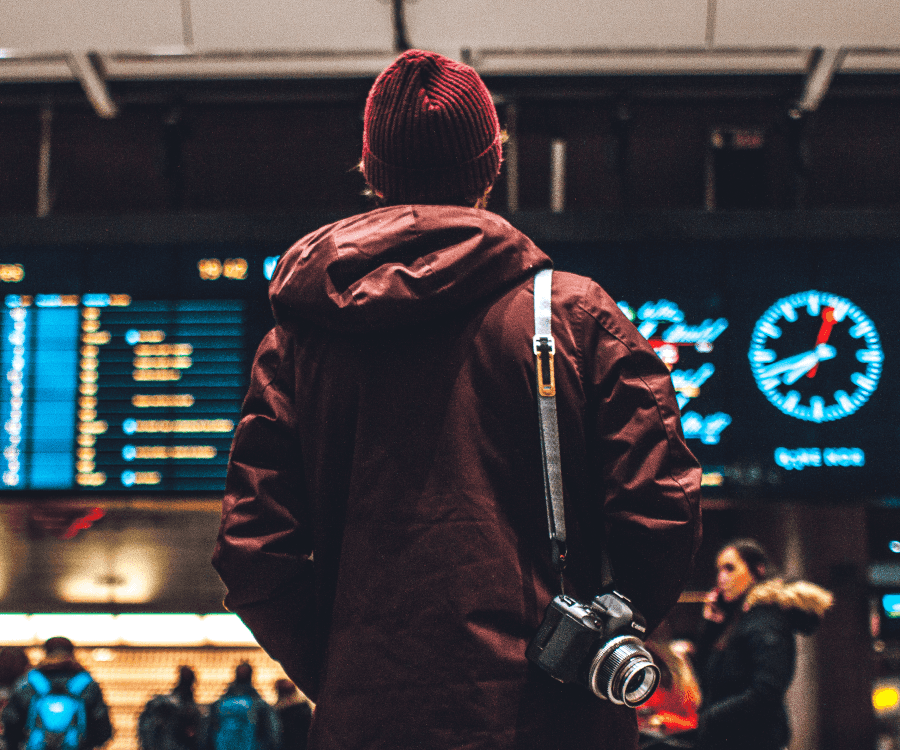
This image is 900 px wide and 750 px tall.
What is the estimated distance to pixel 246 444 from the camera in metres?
1.21

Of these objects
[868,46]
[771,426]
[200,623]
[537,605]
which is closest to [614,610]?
[537,605]

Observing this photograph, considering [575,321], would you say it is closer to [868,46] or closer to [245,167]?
[868,46]

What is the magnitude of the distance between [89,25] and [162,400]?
208 cm

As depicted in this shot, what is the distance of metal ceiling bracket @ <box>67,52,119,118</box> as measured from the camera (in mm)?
4652

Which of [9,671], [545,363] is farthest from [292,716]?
[545,363]

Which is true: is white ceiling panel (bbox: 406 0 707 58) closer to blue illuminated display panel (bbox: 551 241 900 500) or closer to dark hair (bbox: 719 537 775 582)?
blue illuminated display panel (bbox: 551 241 900 500)

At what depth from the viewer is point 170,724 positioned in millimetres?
5320

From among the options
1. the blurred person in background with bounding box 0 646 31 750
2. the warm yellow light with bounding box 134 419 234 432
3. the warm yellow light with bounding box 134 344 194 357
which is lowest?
the blurred person in background with bounding box 0 646 31 750

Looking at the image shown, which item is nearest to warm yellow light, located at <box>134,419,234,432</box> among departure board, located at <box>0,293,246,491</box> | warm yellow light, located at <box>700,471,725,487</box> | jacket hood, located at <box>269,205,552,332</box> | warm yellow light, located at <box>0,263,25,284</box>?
departure board, located at <box>0,293,246,491</box>

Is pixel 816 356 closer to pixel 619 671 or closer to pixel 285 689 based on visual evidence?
pixel 619 671

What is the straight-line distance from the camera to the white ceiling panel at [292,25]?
428cm

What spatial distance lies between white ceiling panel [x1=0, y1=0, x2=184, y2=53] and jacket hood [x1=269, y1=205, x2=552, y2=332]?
3.82 metres

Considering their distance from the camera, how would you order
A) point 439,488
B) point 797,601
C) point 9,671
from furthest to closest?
point 9,671 → point 797,601 → point 439,488

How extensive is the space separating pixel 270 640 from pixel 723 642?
271 centimetres
